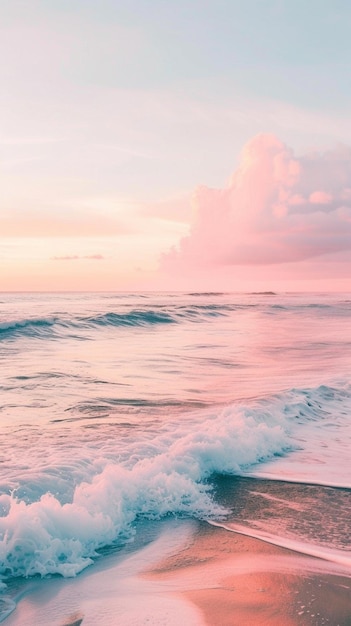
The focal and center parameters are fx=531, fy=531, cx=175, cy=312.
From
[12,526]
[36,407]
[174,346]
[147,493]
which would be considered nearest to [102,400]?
[36,407]

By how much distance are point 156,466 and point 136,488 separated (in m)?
0.57

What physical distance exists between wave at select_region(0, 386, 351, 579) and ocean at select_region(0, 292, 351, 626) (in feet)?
0.04

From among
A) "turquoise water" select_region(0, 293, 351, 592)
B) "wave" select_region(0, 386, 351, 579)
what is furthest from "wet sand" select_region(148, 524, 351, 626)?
"wave" select_region(0, 386, 351, 579)

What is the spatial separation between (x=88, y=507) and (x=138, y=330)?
78.1ft

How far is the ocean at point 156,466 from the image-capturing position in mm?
4162

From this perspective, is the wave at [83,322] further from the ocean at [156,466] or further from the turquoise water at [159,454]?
the ocean at [156,466]

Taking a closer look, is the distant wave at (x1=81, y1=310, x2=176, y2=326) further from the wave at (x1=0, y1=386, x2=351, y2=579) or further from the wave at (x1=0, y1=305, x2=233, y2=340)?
the wave at (x1=0, y1=386, x2=351, y2=579)

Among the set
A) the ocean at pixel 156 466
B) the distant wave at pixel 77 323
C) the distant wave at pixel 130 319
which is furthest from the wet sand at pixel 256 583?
the distant wave at pixel 130 319

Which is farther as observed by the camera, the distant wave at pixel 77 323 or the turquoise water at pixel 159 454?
the distant wave at pixel 77 323

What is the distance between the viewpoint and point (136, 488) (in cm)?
528

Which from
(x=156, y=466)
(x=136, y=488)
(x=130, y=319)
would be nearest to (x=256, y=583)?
(x=136, y=488)

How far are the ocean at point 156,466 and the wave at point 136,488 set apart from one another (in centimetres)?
1

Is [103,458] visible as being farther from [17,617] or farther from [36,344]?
[36,344]

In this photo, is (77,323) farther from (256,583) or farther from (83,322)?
(256,583)
